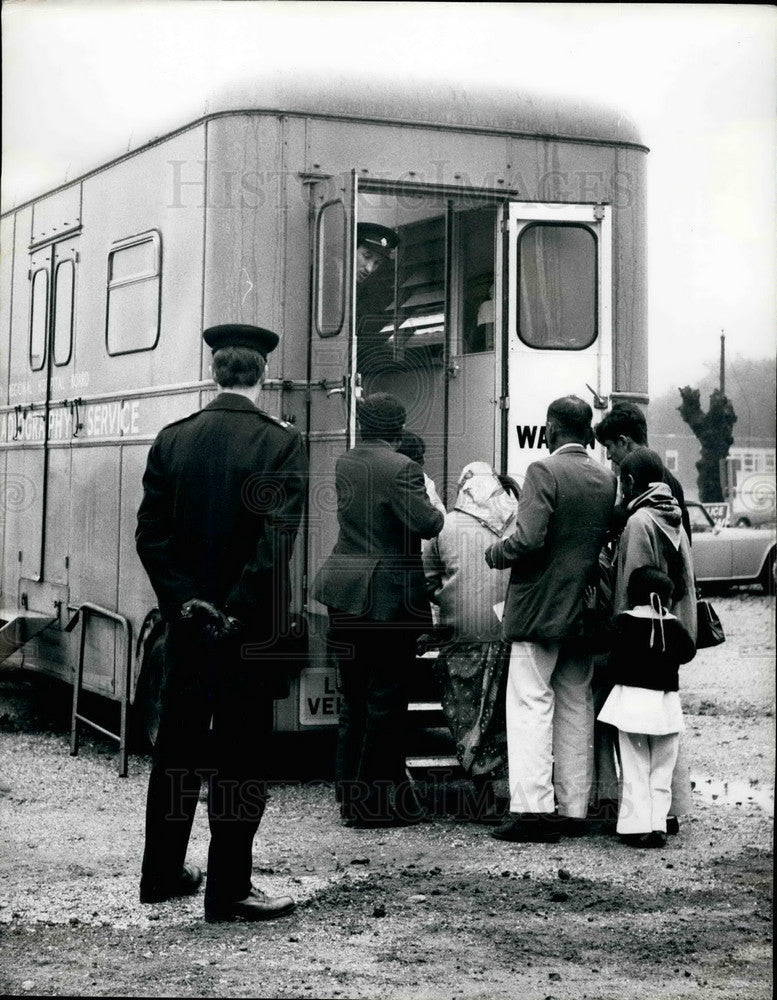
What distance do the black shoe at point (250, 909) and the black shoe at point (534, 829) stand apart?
4.79ft

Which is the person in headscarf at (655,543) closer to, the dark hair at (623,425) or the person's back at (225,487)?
the dark hair at (623,425)

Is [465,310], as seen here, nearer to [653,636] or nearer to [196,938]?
[653,636]

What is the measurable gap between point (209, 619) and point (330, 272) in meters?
2.42

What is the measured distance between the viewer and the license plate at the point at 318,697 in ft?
22.4

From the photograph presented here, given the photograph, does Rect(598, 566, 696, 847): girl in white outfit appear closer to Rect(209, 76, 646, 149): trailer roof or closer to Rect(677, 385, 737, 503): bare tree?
Rect(209, 76, 646, 149): trailer roof

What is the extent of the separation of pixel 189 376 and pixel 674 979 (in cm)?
382

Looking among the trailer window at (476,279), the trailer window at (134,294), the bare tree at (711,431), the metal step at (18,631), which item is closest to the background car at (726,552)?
the bare tree at (711,431)

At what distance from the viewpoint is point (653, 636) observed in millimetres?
6047

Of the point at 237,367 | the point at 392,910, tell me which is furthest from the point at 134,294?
the point at 392,910

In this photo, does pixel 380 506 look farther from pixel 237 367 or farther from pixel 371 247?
pixel 371 247

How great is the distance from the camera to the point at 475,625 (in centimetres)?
658

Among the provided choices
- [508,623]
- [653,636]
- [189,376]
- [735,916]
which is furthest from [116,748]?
[735,916]

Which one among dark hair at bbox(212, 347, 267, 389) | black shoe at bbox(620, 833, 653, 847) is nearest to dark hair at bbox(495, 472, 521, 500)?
black shoe at bbox(620, 833, 653, 847)

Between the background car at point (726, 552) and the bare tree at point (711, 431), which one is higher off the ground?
the bare tree at point (711, 431)
